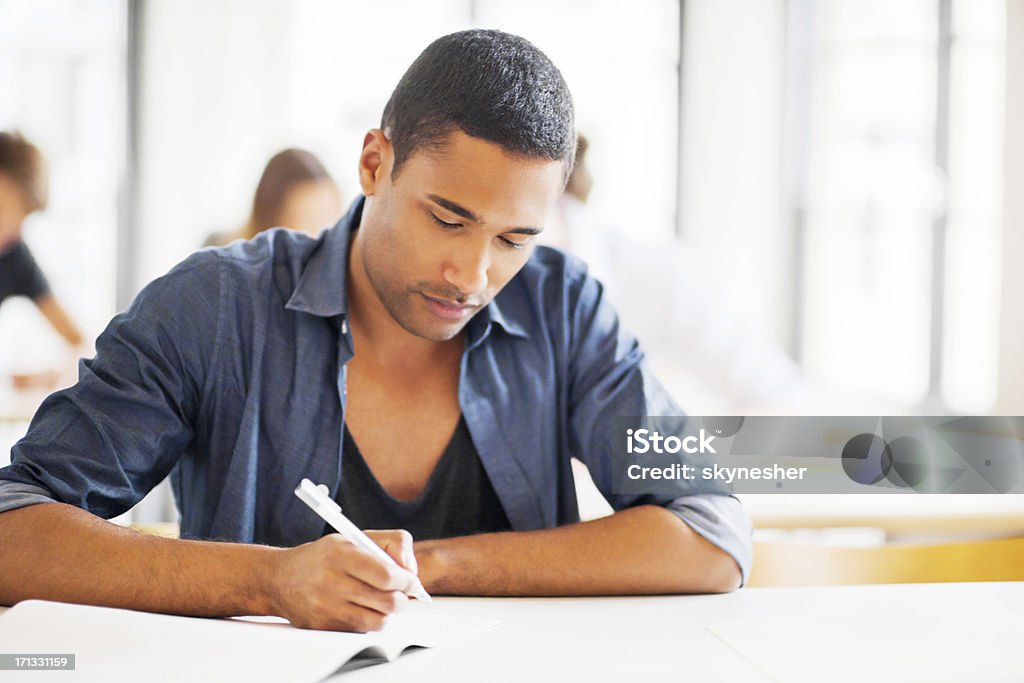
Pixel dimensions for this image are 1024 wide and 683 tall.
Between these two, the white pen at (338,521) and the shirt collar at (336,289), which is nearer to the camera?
the white pen at (338,521)

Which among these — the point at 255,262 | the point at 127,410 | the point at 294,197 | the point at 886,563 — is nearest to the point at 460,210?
the point at 255,262

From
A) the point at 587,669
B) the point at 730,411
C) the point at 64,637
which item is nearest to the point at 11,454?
the point at 64,637

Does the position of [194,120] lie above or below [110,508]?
above

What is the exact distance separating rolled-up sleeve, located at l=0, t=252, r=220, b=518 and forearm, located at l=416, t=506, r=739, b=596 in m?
0.31

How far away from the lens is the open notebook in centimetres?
69

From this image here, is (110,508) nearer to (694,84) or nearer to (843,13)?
(694,84)

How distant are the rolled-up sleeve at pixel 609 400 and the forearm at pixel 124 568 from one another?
1.44ft

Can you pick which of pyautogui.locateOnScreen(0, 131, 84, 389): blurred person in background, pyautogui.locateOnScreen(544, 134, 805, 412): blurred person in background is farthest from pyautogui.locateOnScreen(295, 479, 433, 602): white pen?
pyautogui.locateOnScreen(0, 131, 84, 389): blurred person in background

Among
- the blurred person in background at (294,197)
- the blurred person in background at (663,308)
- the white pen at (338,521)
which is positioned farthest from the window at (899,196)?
the white pen at (338,521)

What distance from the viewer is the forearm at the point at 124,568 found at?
87 centimetres

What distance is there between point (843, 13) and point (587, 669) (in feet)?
12.5

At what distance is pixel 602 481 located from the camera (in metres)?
1.20

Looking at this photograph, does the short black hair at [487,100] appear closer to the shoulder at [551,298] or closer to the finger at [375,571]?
the shoulder at [551,298]

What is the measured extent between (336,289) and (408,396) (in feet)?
0.49
